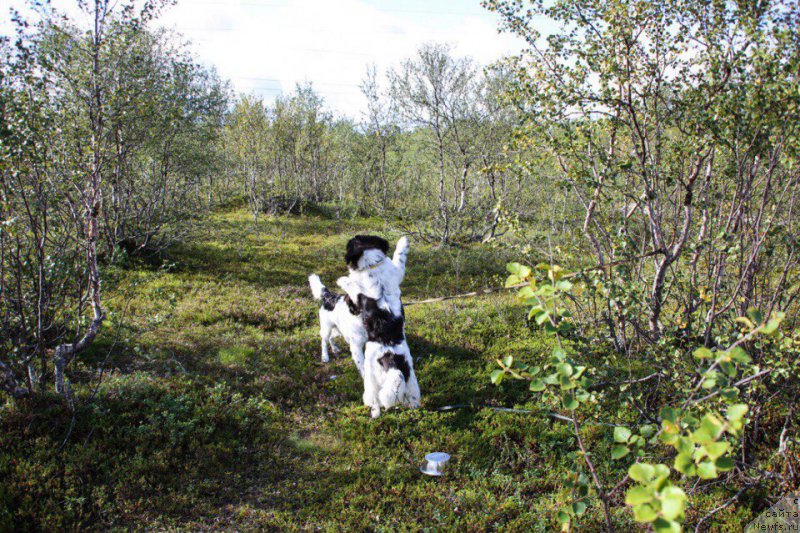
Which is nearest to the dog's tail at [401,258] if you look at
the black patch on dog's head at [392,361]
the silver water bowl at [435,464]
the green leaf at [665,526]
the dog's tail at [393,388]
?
the black patch on dog's head at [392,361]

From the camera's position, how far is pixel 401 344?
6121mm

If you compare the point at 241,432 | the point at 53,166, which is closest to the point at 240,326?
the point at 241,432

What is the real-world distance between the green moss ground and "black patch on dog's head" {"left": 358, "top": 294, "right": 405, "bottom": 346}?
1.02 meters

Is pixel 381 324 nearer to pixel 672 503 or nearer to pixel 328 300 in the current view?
pixel 328 300

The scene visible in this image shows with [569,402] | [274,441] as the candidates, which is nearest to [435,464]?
[274,441]

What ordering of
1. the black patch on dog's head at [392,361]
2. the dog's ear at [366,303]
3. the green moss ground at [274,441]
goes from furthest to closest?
the dog's ear at [366,303] → the black patch on dog's head at [392,361] → the green moss ground at [274,441]

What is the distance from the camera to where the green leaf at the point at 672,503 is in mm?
1481

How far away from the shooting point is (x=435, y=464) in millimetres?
5047

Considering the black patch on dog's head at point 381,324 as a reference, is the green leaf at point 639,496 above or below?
above

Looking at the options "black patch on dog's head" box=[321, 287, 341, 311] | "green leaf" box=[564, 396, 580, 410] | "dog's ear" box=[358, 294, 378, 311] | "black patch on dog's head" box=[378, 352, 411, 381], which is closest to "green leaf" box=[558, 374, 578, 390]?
"green leaf" box=[564, 396, 580, 410]

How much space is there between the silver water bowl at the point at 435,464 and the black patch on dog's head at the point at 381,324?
1.52 metres

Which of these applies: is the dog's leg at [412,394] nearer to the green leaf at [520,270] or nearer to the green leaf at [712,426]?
the green leaf at [520,270]

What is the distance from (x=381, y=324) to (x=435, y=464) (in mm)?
1905

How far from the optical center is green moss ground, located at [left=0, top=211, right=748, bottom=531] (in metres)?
4.46
